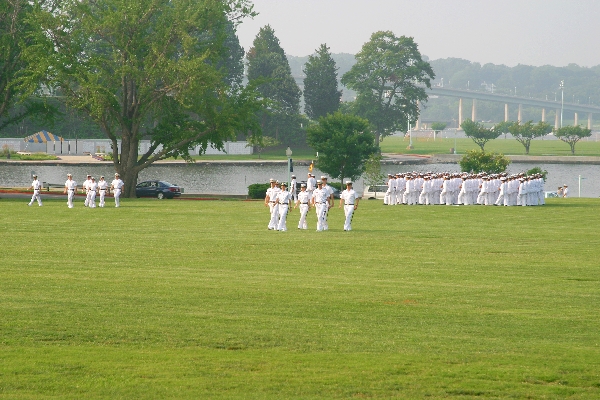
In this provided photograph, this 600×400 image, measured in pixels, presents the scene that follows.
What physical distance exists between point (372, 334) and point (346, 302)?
9.06 feet

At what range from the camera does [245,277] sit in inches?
779

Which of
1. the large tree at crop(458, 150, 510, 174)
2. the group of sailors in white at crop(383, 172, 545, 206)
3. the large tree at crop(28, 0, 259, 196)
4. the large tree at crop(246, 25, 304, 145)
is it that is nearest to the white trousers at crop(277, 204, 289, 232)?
the group of sailors in white at crop(383, 172, 545, 206)

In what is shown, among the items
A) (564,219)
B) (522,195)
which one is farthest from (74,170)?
(564,219)

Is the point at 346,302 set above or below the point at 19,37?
below

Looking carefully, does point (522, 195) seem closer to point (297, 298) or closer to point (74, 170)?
point (297, 298)

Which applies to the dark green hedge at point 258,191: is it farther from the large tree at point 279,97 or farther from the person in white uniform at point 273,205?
the large tree at point 279,97

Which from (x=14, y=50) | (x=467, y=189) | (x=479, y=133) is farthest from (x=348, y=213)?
(x=479, y=133)

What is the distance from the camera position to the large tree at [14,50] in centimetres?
5597

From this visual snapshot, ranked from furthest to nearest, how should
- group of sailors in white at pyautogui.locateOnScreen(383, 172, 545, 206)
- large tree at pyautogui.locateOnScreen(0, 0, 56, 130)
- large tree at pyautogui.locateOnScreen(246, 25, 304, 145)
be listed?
large tree at pyautogui.locateOnScreen(246, 25, 304, 145)
large tree at pyautogui.locateOnScreen(0, 0, 56, 130)
group of sailors in white at pyautogui.locateOnScreen(383, 172, 545, 206)

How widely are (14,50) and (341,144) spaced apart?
25.7m

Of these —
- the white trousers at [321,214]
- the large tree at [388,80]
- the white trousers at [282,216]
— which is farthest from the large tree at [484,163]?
the large tree at [388,80]

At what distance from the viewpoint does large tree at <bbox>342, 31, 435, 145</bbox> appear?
140000 mm

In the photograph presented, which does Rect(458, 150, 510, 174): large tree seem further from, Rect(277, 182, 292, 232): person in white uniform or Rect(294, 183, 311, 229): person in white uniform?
Rect(277, 182, 292, 232): person in white uniform

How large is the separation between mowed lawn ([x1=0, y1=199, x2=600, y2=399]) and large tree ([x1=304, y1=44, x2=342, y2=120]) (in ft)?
349
